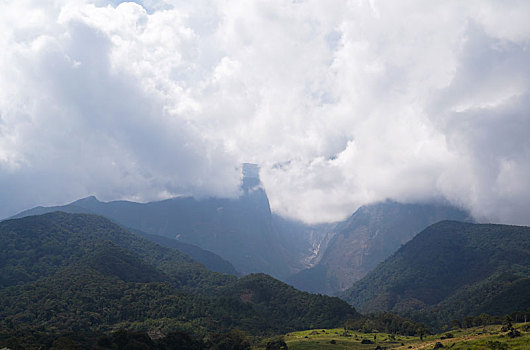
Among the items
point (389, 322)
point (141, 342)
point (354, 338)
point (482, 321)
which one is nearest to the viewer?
point (141, 342)

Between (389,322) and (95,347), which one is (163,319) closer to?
(95,347)

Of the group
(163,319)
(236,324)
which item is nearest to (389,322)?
(236,324)

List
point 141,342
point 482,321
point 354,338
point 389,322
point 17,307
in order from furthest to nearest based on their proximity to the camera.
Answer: point 389,322, point 17,307, point 482,321, point 354,338, point 141,342

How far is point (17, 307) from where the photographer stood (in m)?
173

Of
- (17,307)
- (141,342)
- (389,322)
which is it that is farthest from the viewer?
(389,322)

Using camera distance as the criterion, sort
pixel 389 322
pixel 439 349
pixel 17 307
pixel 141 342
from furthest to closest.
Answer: pixel 389 322
pixel 17 307
pixel 141 342
pixel 439 349

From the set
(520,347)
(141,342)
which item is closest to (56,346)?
(141,342)

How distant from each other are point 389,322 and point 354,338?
50.8 metres

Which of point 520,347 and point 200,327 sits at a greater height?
point 520,347

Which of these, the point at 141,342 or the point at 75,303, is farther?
the point at 75,303

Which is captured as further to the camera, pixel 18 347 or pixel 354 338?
pixel 354 338

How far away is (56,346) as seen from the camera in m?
85.0

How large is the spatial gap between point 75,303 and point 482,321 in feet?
600

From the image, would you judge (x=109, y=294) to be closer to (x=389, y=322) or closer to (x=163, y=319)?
(x=163, y=319)
